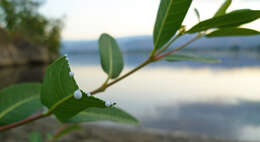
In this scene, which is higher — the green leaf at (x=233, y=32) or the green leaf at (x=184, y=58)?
the green leaf at (x=233, y=32)

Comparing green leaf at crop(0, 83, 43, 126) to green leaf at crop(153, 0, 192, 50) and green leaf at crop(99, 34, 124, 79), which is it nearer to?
green leaf at crop(99, 34, 124, 79)

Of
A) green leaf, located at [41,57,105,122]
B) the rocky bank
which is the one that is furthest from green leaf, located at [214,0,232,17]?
the rocky bank

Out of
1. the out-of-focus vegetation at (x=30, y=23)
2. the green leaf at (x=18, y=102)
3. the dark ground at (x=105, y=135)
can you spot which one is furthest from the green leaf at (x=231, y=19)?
the out-of-focus vegetation at (x=30, y=23)

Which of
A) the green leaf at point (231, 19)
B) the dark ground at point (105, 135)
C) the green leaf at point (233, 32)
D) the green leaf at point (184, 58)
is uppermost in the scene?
the green leaf at point (231, 19)

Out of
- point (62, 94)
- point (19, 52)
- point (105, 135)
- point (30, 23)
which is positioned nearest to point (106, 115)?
point (62, 94)

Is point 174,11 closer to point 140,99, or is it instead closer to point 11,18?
point 140,99

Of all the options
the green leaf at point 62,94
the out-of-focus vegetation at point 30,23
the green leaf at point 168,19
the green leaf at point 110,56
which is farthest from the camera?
the out-of-focus vegetation at point 30,23

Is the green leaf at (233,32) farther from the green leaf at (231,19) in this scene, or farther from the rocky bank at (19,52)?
the rocky bank at (19,52)

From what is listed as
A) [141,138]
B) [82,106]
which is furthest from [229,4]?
[141,138]
